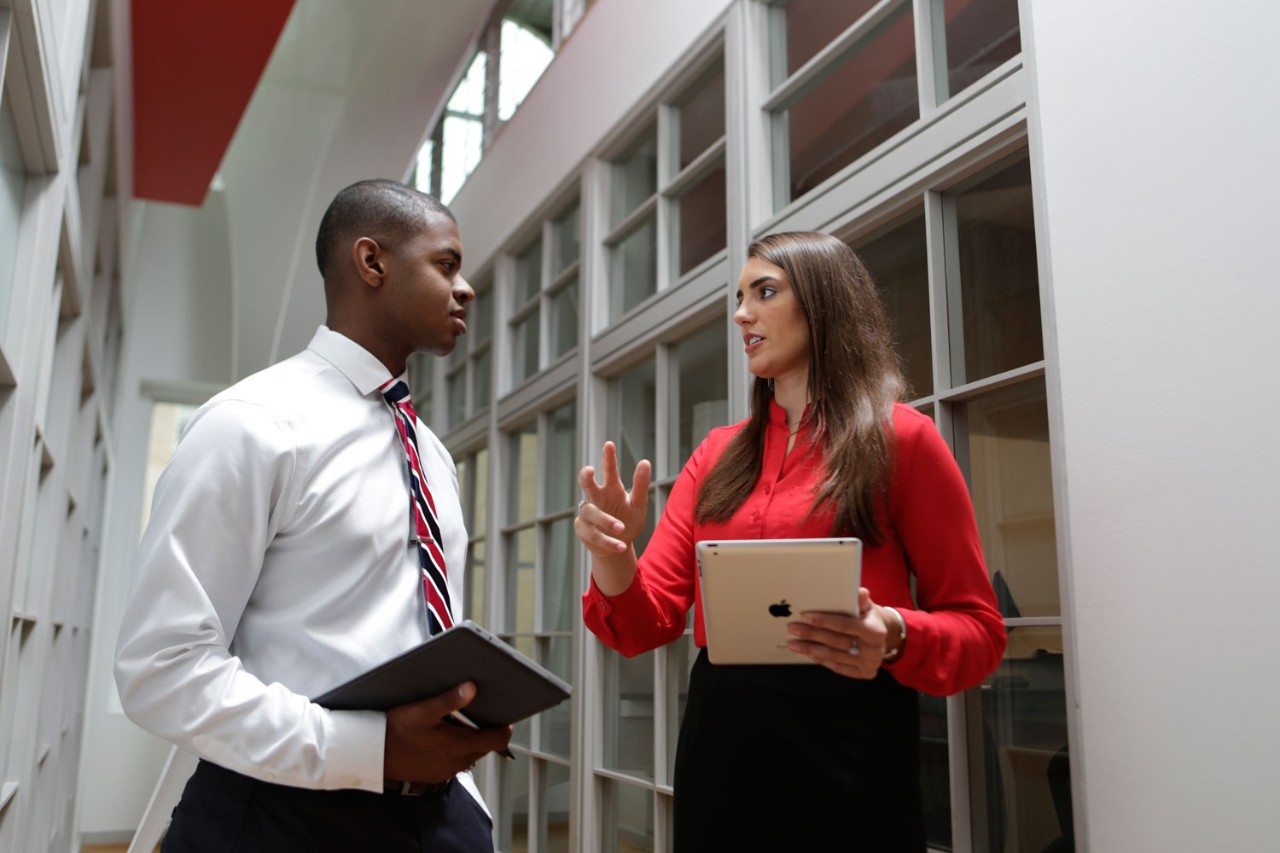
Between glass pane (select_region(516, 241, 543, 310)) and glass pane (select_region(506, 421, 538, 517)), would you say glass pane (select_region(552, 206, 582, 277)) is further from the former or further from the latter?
glass pane (select_region(506, 421, 538, 517))

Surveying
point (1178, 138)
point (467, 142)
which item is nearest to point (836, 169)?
point (1178, 138)

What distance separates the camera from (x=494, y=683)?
4.07 ft

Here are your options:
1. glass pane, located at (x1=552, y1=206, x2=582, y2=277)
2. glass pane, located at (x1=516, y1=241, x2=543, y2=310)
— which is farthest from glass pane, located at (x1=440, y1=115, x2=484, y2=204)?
glass pane, located at (x1=552, y1=206, x2=582, y2=277)

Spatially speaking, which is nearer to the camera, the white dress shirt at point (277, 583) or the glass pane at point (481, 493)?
the white dress shirt at point (277, 583)

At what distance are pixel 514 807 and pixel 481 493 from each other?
1.78 metres

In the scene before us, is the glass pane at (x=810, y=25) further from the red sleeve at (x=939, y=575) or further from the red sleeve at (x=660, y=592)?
the red sleeve at (x=939, y=575)

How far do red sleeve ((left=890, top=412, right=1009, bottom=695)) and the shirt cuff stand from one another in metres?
0.68

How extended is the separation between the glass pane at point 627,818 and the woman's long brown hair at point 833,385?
2.32 m

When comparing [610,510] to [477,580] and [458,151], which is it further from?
[458,151]

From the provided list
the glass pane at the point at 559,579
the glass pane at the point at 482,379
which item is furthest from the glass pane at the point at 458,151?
the glass pane at the point at 559,579

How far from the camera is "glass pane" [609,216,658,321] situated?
14.2 feet

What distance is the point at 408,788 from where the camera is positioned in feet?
4.24

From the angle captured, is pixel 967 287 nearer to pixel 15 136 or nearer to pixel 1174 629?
pixel 1174 629

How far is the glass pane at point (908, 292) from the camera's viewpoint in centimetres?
260
